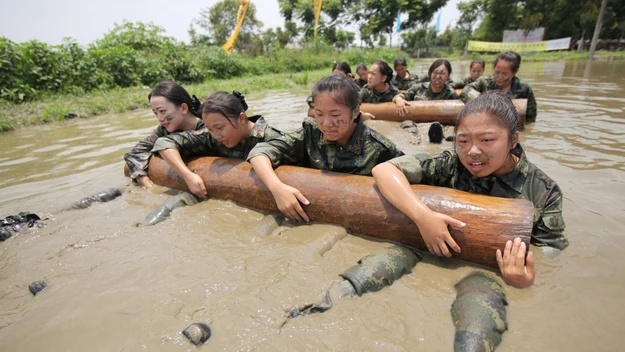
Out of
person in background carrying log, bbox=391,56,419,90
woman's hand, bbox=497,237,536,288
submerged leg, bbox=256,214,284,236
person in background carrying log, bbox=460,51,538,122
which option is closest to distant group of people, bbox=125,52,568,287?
woman's hand, bbox=497,237,536,288

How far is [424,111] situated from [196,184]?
14.7 feet

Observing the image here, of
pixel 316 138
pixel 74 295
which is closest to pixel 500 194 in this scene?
pixel 316 138

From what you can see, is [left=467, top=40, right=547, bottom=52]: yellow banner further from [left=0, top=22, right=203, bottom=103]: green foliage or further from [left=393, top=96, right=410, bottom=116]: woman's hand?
[left=393, top=96, right=410, bottom=116]: woman's hand

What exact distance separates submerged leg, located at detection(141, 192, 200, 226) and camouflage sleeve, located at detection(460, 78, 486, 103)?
503 cm

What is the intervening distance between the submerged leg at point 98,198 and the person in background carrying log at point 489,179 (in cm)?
269

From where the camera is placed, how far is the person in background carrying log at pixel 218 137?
302 centimetres

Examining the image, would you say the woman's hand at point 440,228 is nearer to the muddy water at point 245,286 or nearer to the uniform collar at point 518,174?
the muddy water at point 245,286

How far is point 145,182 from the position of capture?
3.73 meters

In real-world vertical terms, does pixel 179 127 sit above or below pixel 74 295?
above

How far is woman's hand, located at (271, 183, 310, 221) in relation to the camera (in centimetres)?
248

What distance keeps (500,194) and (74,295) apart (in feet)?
8.36

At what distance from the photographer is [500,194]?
84.8 inches

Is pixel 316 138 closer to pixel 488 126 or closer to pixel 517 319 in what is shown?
pixel 488 126

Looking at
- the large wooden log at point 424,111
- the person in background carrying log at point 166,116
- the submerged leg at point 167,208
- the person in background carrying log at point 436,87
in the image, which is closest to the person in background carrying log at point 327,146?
the submerged leg at point 167,208
